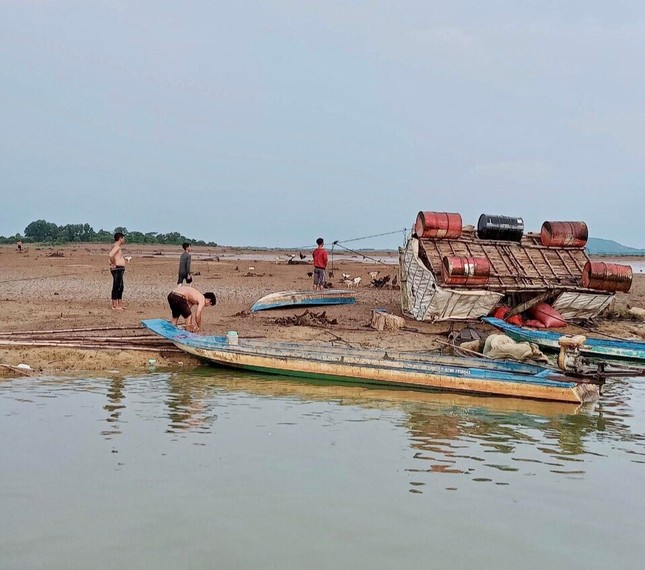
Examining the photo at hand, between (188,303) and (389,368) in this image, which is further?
(188,303)

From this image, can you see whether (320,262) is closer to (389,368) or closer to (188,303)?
(188,303)

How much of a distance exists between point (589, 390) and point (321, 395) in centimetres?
390

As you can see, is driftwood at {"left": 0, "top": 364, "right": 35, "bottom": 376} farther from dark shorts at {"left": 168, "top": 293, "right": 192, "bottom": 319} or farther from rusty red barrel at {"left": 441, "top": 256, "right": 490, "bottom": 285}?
rusty red barrel at {"left": 441, "top": 256, "right": 490, "bottom": 285}

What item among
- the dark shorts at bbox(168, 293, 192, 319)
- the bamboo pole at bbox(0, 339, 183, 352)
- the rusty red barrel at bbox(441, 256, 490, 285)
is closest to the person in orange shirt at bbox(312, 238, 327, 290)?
the rusty red barrel at bbox(441, 256, 490, 285)

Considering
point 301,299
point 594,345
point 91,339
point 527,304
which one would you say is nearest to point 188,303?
point 91,339

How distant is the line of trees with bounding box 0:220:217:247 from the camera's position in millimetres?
67750

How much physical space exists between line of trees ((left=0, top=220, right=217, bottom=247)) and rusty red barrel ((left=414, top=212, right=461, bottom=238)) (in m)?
53.5

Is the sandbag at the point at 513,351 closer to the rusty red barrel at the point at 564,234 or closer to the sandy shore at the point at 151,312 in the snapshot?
the sandy shore at the point at 151,312

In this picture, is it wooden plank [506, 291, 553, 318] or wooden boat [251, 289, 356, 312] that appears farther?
wooden boat [251, 289, 356, 312]

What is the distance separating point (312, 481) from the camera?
6473 millimetres

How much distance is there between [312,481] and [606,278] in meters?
12.2

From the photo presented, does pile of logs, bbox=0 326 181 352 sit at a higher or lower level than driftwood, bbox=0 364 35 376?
higher

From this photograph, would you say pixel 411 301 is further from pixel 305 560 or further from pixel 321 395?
pixel 305 560

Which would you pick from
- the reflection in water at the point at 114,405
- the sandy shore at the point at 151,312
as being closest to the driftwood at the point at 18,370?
the sandy shore at the point at 151,312
